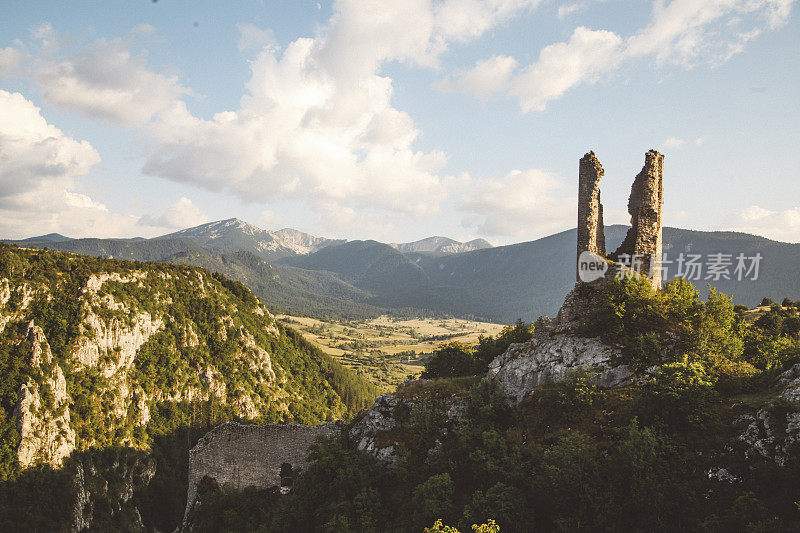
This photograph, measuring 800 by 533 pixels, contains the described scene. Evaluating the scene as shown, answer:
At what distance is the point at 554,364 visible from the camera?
20.0 m

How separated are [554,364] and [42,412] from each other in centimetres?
6702

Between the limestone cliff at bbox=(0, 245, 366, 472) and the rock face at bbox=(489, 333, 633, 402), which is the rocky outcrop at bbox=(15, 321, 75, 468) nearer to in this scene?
the limestone cliff at bbox=(0, 245, 366, 472)

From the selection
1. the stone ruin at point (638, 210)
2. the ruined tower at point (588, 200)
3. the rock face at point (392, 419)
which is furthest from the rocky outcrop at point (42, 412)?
the ruined tower at point (588, 200)

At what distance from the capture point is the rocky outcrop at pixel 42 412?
48.2 meters

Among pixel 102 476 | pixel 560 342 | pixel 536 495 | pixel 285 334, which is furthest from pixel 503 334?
pixel 285 334

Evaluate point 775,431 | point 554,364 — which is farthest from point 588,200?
point 775,431

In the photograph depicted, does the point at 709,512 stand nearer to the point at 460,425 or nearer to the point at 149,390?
the point at 460,425

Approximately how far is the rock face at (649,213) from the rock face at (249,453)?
22.3 metres

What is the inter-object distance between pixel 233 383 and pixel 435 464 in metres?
75.3

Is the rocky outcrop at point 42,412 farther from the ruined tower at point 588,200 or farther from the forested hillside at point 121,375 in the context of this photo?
the ruined tower at point 588,200

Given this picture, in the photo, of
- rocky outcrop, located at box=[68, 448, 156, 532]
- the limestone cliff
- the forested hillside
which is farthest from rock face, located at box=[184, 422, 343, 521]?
the limestone cliff

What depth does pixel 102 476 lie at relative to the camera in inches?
2111

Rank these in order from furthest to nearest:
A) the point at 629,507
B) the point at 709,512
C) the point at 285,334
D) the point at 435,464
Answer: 1. the point at 285,334
2. the point at 435,464
3. the point at 629,507
4. the point at 709,512

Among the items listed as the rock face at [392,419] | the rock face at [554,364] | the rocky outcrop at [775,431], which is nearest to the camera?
the rocky outcrop at [775,431]
